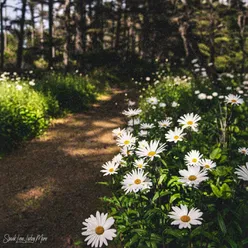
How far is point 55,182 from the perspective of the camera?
473cm

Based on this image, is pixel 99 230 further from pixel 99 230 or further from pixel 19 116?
pixel 19 116

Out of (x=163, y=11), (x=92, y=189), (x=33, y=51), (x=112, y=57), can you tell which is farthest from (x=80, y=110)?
(x=163, y=11)

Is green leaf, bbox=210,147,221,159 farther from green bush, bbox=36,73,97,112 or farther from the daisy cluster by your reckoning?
green bush, bbox=36,73,97,112

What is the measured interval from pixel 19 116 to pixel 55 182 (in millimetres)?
2331

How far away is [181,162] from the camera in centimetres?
326

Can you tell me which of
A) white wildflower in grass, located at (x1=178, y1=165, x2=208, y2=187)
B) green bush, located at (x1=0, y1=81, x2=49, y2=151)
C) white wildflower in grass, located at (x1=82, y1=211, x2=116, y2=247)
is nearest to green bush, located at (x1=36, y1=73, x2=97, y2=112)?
green bush, located at (x1=0, y1=81, x2=49, y2=151)

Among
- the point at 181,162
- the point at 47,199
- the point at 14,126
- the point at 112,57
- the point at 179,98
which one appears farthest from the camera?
the point at 112,57

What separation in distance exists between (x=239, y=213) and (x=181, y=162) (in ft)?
3.24

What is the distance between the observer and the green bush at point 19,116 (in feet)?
19.4

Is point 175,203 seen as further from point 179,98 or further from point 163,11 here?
point 163,11

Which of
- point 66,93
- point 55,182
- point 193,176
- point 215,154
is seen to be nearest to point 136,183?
point 193,176

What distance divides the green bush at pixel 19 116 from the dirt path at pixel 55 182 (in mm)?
274

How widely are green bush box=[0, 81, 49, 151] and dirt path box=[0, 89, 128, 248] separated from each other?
0.27 metres

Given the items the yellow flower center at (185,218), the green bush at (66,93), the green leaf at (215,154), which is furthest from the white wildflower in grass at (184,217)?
the green bush at (66,93)
